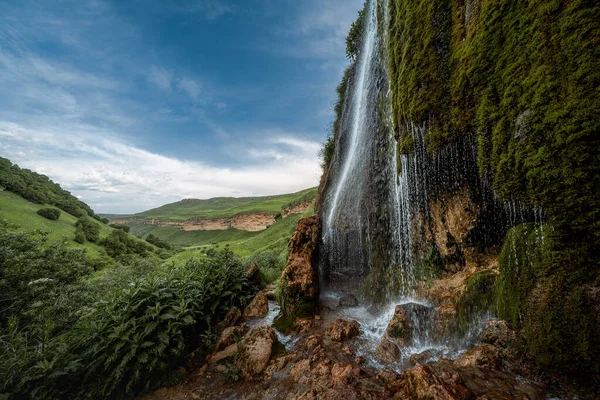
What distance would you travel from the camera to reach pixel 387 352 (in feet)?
21.7

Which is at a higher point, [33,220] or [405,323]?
[33,220]

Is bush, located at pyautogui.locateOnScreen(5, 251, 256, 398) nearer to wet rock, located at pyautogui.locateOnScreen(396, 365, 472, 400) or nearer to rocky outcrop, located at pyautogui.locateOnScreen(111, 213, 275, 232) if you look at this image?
wet rock, located at pyautogui.locateOnScreen(396, 365, 472, 400)

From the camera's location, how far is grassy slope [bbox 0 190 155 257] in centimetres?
3078

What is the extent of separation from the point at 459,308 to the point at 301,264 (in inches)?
252

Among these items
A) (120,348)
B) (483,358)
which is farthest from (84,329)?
(483,358)

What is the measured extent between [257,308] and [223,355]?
3798mm

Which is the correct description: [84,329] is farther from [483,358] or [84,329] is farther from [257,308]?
[483,358]

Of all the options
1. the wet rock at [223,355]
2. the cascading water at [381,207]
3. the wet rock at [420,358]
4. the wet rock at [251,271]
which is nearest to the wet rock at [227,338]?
the wet rock at [223,355]

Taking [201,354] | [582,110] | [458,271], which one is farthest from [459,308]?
[201,354]

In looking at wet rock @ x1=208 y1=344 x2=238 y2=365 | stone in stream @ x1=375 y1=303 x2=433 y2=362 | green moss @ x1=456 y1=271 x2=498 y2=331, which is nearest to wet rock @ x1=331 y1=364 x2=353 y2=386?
stone in stream @ x1=375 y1=303 x2=433 y2=362

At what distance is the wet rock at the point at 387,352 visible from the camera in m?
6.43

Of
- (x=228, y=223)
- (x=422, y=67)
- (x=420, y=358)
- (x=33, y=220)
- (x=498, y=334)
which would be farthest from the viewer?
(x=228, y=223)

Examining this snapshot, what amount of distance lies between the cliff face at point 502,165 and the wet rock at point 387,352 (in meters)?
2.16

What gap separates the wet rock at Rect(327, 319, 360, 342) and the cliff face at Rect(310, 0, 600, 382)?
3326 mm
